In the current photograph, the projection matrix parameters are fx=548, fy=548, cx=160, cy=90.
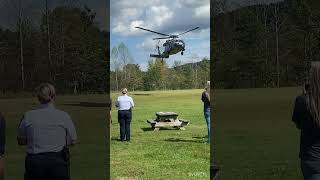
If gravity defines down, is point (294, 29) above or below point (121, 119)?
above

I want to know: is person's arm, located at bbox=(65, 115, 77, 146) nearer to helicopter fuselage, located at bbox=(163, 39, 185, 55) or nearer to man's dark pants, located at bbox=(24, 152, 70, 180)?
man's dark pants, located at bbox=(24, 152, 70, 180)

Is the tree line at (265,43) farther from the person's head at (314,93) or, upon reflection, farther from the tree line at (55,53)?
the person's head at (314,93)

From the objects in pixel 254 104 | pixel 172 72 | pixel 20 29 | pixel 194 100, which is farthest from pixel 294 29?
pixel 172 72

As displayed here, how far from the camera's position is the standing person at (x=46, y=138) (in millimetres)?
4027

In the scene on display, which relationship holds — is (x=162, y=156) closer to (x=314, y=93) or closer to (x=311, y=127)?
(x=311, y=127)

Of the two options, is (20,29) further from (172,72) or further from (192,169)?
(172,72)

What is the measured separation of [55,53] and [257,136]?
5.05 m

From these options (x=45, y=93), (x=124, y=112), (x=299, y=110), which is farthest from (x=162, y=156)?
(x=299, y=110)

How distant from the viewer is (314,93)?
3.41m

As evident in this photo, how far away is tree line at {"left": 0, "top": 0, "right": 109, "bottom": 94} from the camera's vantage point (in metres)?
10.9

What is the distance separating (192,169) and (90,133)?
3.94 meters

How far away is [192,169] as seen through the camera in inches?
340

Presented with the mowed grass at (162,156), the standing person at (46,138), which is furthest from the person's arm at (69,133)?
the mowed grass at (162,156)

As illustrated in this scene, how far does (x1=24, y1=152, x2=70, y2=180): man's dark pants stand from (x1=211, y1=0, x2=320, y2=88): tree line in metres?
6.16
